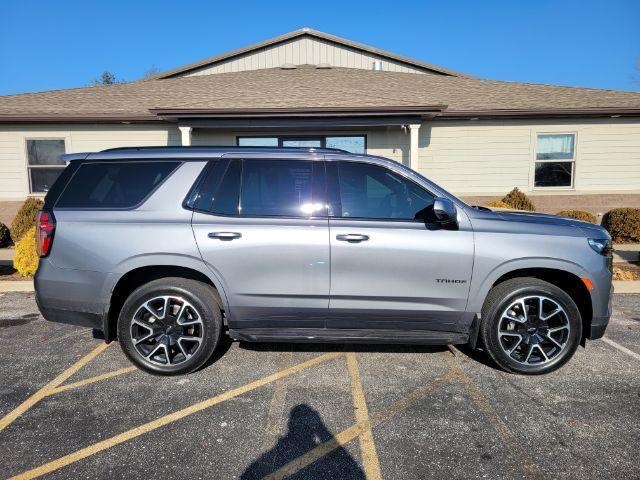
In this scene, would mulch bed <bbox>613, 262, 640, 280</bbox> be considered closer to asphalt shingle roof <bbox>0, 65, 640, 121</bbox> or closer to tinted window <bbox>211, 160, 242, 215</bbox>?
asphalt shingle roof <bbox>0, 65, 640, 121</bbox>

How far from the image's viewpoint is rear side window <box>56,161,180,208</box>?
3643 mm

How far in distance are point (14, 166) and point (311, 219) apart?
457 inches

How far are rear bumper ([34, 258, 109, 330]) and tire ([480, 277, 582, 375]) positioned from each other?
3.36 metres

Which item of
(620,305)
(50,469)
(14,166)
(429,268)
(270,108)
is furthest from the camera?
(14,166)

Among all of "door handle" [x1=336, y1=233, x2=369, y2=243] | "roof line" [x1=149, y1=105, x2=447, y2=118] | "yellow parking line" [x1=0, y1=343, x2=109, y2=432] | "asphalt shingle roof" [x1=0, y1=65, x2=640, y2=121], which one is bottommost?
"yellow parking line" [x1=0, y1=343, x2=109, y2=432]

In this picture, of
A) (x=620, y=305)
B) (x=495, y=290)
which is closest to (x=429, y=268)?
(x=495, y=290)

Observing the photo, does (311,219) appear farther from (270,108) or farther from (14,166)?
(14,166)

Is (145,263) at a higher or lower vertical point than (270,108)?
lower

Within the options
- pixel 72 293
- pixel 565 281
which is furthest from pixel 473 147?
pixel 72 293

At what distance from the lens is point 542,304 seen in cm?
357

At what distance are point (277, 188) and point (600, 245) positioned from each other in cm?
286

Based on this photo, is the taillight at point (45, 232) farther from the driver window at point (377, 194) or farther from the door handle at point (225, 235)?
the driver window at point (377, 194)

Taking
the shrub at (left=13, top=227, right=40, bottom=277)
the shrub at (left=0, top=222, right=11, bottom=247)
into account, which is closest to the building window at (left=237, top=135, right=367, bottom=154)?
the shrub at (left=13, top=227, right=40, bottom=277)

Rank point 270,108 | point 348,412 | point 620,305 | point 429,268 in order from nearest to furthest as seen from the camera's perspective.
→ 1. point 348,412
2. point 429,268
3. point 620,305
4. point 270,108
